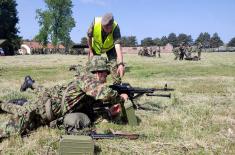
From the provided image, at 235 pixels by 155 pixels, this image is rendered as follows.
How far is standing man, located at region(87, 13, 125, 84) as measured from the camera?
8390 mm

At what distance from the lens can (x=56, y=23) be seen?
106375 millimetres

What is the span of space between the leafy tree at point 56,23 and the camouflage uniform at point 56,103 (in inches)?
3914

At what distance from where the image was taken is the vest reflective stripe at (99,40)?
8.67 m

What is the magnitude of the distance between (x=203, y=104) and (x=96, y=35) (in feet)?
9.98

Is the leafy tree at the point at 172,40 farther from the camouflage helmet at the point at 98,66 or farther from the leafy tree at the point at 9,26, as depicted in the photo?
the camouflage helmet at the point at 98,66

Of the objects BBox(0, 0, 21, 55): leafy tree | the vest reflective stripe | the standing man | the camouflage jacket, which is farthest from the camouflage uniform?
BBox(0, 0, 21, 55): leafy tree

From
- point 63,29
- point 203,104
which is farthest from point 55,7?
point 203,104

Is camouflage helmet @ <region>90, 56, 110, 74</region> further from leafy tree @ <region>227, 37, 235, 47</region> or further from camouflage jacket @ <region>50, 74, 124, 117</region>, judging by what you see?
leafy tree @ <region>227, 37, 235, 47</region>

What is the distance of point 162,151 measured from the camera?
5867mm

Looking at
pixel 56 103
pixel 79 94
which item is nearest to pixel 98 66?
pixel 79 94

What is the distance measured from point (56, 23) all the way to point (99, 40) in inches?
3916

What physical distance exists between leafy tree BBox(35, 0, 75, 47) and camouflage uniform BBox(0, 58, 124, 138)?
9941 cm

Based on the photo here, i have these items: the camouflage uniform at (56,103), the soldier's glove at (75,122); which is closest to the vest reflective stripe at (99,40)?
the camouflage uniform at (56,103)

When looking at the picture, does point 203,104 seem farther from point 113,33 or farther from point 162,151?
point 162,151
